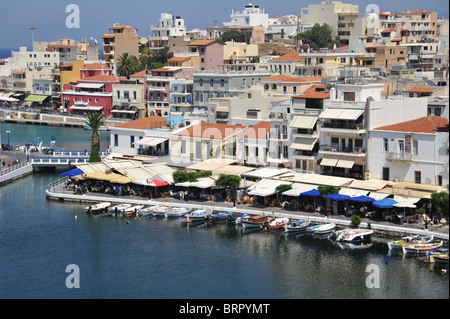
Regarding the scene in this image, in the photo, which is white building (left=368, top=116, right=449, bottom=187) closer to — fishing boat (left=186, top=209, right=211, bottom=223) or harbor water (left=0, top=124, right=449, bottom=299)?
harbor water (left=0, top=124, right=449, bottom=299)

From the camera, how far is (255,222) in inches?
1549

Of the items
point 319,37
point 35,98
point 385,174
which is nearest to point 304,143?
point 385,174

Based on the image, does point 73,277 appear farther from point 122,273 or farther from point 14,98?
point 14,98

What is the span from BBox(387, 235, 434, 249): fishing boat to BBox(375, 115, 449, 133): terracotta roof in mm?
6036

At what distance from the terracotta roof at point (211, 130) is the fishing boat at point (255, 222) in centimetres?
1068

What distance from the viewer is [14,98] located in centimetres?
10362

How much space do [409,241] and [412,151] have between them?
6.60 metres

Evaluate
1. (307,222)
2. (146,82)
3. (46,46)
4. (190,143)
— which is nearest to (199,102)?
(146,82)

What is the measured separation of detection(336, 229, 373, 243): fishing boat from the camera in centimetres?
3641

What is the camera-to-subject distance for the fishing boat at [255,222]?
3934 centimetres

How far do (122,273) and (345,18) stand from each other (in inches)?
3193

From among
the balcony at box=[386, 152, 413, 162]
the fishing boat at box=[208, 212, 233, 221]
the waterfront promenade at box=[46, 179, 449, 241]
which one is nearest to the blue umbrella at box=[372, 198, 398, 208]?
the waterfront promenade at box=[46, 179, 449, 241]

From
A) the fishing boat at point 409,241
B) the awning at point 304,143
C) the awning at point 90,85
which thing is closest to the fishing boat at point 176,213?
the awning at point 304,143

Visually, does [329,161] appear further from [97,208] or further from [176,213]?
[97,208]
